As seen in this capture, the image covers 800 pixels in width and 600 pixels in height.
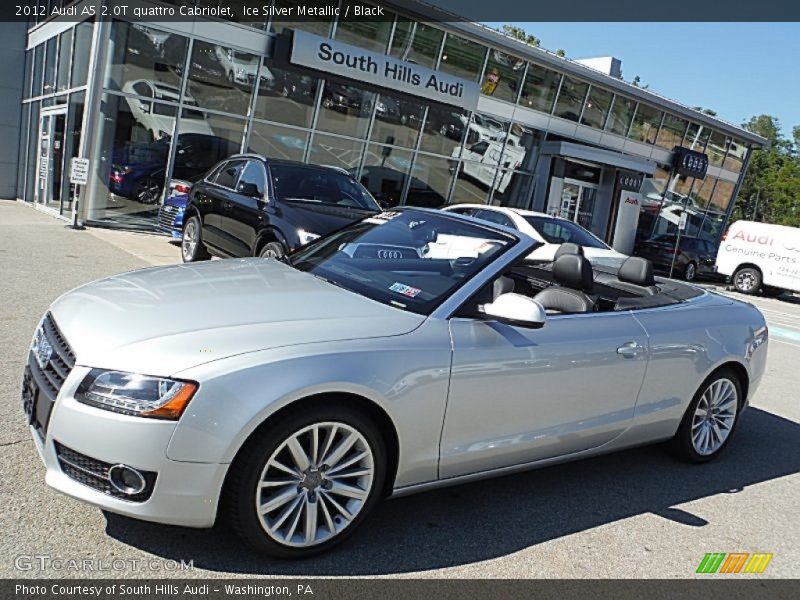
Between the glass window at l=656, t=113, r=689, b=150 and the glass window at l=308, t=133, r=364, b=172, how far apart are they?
15.5 meters

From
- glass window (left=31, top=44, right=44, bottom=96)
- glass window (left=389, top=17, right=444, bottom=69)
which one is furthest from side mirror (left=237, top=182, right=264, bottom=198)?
glass window (left=31, top=44, right=44, bottom=96)

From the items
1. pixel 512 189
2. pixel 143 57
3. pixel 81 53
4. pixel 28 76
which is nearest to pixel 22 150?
pixel 28 76

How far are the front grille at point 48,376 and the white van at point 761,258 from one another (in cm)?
2101

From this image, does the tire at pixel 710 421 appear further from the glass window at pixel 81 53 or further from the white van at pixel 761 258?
the white van at pixel 761 258


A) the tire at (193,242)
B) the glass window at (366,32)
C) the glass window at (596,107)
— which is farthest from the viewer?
the glass window at (596,107)

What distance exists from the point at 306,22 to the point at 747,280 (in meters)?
14.8

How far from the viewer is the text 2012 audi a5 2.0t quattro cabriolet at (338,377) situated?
2.69 metres

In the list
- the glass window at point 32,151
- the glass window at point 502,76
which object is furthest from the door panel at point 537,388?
the glass window at point 32,151

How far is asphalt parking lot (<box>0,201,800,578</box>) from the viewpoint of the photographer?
9.68ft

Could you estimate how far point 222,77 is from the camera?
16547mm

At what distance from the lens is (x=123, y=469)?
2668 millimetres

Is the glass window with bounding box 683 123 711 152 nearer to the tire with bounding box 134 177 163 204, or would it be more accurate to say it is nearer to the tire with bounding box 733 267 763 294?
the tire with bounding box 733 267 763 294

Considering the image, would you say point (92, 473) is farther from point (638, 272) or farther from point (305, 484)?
point (638, 272)

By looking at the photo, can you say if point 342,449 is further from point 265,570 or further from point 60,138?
point 60,138
